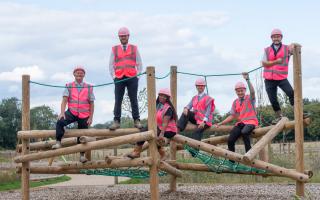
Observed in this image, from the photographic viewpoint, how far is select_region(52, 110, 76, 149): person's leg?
33.2 feet

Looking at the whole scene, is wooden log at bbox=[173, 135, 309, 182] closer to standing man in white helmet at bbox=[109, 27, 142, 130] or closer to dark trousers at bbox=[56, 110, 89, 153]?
standing man in white helmet at bbox=[109, 27, 142, 130]

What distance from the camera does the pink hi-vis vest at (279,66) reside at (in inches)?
424

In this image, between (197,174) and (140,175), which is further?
(197,174)

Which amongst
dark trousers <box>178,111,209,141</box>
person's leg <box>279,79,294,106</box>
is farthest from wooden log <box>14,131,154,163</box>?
person's leg <box>279,79,294,106</box>

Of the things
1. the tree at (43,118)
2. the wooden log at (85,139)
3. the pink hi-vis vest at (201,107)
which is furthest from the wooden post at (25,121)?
the tree at (43,118)

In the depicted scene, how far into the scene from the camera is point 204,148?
10.4 meters

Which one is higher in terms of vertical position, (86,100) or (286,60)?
(286,60)

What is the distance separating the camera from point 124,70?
10.4 m

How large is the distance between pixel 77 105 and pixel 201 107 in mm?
2410

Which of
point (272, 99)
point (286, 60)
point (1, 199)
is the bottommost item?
point (1, 199)

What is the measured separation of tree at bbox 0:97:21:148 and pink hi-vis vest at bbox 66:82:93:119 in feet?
155

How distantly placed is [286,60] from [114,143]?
3.60 meters

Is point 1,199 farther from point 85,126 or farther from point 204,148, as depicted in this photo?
point 204,148

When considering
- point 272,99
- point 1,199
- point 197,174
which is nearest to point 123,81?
point 272,99
